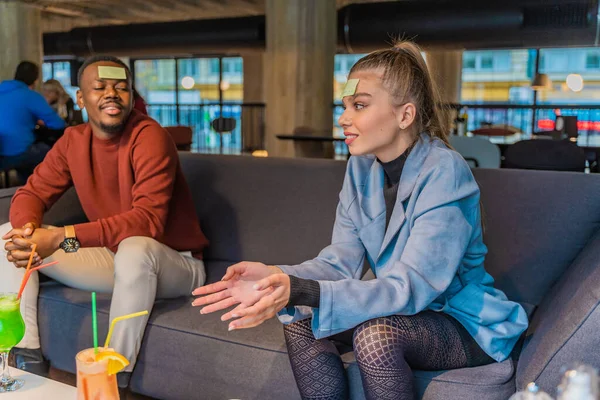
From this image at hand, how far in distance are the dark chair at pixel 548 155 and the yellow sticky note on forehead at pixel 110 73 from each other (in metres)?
2.60

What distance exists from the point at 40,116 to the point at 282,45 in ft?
9.37

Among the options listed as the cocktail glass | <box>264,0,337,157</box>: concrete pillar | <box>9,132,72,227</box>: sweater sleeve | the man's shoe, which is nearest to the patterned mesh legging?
the cocktail glass

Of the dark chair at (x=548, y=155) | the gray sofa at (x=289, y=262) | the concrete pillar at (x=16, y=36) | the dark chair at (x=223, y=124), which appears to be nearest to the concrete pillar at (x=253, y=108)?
the dark chair at (x=223, y=124)

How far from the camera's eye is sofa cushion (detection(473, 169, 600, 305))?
196 centimetres

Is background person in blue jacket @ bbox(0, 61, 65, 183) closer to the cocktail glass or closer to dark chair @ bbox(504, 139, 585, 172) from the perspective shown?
dark chair @ bbox(504, 139, 585, 172)

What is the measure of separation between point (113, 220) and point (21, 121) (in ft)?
11.6

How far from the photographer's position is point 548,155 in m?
3.74

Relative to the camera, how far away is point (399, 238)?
→ 156 cm

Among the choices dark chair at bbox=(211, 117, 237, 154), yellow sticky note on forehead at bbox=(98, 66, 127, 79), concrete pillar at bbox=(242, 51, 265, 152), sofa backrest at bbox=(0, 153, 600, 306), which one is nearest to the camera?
sofa backrest at bbox=(0, 153, 600, 306)

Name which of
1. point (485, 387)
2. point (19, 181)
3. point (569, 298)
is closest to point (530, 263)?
point (569, 298)

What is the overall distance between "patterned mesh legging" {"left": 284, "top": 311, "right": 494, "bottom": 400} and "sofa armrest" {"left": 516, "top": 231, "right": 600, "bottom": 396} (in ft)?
0.41

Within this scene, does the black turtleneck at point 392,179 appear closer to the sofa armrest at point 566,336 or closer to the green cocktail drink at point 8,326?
the sofa armrest at point 566,336

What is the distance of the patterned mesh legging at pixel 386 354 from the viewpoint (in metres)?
1.35

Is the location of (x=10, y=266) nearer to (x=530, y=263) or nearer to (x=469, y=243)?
(x=469, y=243)
